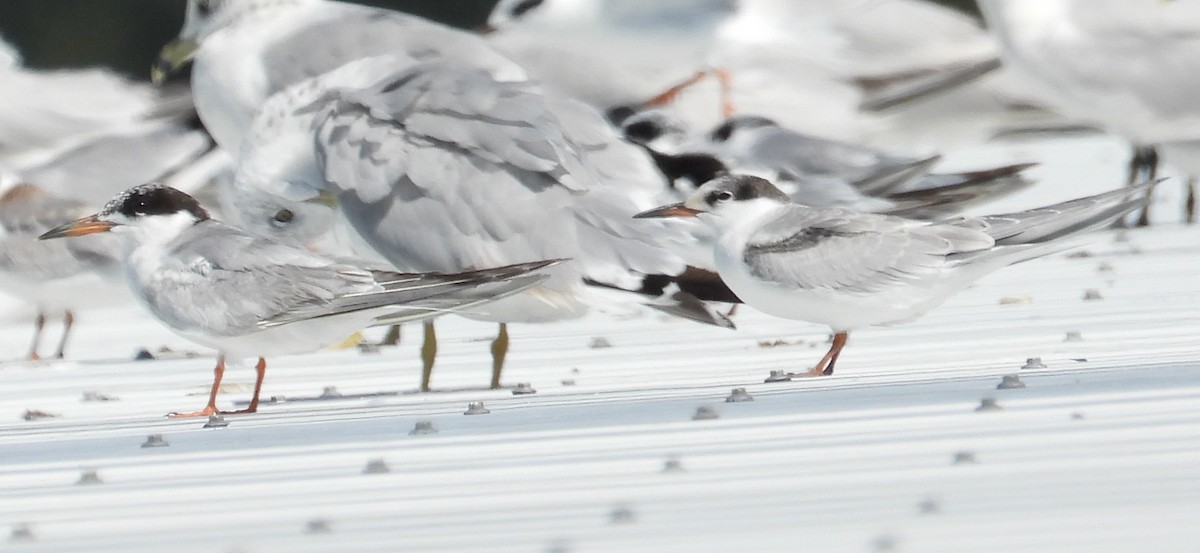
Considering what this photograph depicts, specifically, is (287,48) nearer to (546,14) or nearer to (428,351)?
(428,351)

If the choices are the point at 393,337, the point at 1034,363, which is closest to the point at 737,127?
the point at 393,337

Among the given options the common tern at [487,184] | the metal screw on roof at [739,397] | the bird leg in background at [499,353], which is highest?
the metal screw on roof at [739,397]

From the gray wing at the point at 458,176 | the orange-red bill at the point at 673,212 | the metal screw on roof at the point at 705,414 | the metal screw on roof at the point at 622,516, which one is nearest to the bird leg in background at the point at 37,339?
the gray wing at the point at 458,176

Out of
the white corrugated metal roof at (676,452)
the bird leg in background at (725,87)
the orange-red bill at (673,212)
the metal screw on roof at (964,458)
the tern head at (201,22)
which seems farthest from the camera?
the bird leg in background at (725,87)

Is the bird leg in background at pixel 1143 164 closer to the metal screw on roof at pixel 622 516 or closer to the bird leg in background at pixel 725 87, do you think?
the bird leg in background at pixel 725 87

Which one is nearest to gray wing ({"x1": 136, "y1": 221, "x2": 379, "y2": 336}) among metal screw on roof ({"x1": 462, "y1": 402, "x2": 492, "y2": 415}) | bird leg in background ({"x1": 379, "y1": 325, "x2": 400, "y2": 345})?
metal screw on roof ({"x1": 462, "y1": 402, "x2": 492, "y2": 415})

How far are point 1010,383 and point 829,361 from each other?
2.63 feet

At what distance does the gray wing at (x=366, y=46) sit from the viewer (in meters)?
5.30

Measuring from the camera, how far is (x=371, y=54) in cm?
538

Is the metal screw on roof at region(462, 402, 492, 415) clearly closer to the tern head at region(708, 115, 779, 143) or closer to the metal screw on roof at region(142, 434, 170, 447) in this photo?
the metal screw on roof at region(142, 434, 170, 447)

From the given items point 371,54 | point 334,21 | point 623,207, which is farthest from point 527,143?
point 334,21

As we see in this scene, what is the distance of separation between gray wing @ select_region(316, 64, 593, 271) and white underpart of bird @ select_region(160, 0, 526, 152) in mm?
502

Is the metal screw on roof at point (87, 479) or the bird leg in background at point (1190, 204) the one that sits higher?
the metal screw on roof at point (87, 479)

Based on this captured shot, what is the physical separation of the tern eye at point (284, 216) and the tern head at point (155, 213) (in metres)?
0.22
